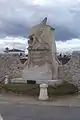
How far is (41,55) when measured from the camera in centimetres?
2000

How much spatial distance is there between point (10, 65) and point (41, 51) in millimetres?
4161

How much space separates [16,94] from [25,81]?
384cm

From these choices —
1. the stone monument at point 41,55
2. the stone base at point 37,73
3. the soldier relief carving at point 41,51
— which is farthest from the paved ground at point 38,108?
the soldier relief carving at point 41,51

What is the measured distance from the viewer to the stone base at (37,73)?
1975 cm

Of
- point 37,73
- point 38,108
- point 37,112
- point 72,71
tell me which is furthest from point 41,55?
point 37,112

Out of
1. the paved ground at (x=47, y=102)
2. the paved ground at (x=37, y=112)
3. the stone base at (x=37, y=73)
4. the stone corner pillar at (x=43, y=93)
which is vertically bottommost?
the paved ground at (x=37, y=112)


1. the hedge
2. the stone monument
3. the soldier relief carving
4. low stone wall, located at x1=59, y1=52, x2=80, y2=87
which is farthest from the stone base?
the hedge

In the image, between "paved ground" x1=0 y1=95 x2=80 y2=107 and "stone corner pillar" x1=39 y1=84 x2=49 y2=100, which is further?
"stone corner pillar" x1=39 y1=84 x2=49 y2=100

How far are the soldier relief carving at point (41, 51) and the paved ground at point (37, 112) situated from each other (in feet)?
25.3

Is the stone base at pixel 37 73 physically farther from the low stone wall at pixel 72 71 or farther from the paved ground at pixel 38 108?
the paved ground at pixel 38 108

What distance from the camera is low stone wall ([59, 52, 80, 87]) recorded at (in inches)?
795

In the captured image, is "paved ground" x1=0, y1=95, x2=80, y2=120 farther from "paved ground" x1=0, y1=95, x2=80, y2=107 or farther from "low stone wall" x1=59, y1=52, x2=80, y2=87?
"low stone wall" x1=59, y1=52, x2=80, y2=87

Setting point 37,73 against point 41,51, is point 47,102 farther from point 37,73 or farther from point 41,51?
point 41,51

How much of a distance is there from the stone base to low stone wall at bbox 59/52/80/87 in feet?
3.91
